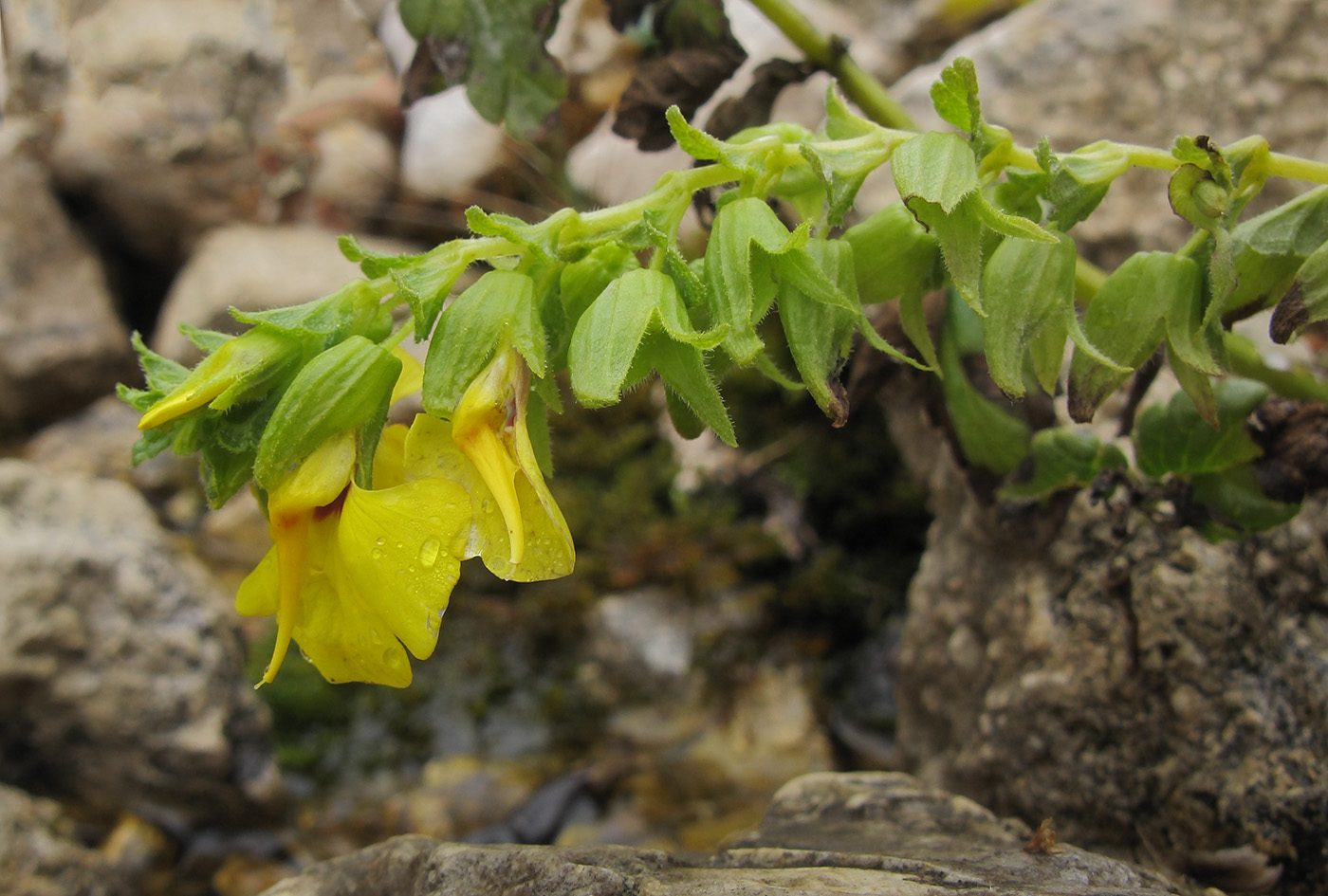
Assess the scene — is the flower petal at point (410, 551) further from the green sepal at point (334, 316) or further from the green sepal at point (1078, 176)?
the green sepal at point (1078, 176)

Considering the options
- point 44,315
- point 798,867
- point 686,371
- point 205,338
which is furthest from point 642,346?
point 44,315

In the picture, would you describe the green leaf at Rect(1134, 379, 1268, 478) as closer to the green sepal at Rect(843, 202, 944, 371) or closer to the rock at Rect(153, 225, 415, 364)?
the green sepal at Rect(843, 202, 944, 371)

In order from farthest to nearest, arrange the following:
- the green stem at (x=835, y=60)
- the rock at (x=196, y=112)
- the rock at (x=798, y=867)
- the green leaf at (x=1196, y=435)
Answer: the rock at (x=196, y=112) → the green stem at (x=835, y=60) → the green leaf at (x=1196, y=435) → the rock at (x=798, y=867)

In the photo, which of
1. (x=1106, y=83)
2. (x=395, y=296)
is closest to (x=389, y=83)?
(x=1106, y=83)

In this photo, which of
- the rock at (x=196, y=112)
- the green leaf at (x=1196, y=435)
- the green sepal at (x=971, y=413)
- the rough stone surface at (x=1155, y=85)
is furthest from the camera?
the rock at (x=196, y=112)

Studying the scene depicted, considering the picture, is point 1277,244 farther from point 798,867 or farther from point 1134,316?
point 798,867

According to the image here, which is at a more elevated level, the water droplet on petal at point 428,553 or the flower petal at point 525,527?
the flower petal at point 525,527

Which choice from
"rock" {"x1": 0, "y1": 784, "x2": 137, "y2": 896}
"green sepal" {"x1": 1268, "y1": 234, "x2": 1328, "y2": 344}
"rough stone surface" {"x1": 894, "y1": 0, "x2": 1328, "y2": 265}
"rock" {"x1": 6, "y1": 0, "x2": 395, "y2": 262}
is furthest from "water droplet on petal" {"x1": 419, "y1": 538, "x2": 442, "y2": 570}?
"rock" {"x1": 6, "y1": 0, "x2": 395, "y2": 262}

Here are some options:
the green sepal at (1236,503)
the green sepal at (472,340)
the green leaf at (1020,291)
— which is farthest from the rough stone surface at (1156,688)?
the green sepal at (472,340)
